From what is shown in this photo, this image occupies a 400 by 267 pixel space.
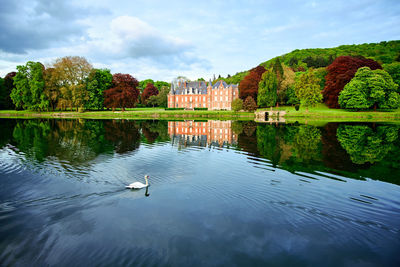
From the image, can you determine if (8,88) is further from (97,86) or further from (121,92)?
(121,92)

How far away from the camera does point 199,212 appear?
25.7 feet

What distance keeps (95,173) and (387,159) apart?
17.8 m

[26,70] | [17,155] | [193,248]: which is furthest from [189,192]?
[26,70]

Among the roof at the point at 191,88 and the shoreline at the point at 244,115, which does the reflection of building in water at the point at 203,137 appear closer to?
the shoreline at the point at 244,115

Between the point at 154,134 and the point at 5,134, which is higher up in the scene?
the point at 5,134

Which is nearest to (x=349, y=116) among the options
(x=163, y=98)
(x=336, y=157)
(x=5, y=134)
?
(x=336, y=157)

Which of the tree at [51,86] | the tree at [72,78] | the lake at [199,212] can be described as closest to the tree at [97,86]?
the tree at [72,78]

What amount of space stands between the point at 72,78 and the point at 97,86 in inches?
259

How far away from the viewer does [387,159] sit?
1563cm

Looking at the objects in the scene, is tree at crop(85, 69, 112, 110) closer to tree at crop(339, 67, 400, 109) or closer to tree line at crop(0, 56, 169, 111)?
tree line at crop(0, 56, 169, 111)

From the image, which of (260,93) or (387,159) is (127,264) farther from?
(260,93)

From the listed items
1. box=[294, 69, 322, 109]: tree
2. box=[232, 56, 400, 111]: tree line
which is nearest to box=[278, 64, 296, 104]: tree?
box=[232, 56, 400, 111]: tree line

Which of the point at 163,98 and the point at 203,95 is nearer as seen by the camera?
the point at 203,95

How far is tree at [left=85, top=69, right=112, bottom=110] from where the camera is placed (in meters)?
64.7
